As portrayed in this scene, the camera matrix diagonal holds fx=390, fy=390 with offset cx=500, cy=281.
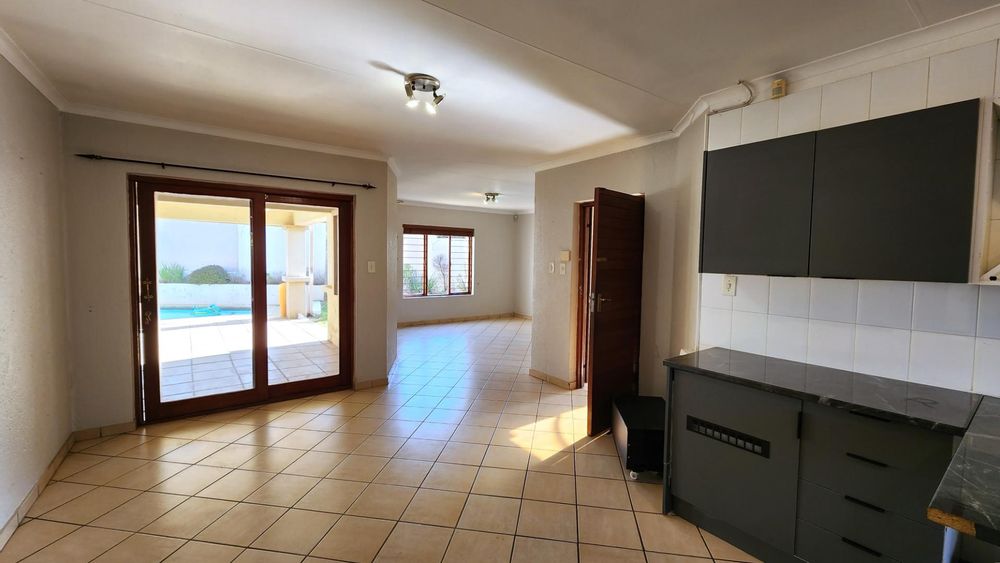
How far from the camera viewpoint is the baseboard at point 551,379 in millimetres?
4202

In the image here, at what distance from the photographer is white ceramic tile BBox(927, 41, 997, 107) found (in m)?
1.58

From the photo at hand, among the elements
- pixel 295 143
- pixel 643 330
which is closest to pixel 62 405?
pixel 295 143

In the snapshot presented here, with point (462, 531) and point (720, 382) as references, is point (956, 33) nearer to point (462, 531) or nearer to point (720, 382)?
point (720, 382)

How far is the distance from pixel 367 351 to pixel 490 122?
8.63ft

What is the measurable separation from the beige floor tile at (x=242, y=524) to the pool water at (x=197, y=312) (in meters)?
1.95

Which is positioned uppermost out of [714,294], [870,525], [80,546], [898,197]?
[898,197]

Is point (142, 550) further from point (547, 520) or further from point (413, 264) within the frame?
point (413, 264)

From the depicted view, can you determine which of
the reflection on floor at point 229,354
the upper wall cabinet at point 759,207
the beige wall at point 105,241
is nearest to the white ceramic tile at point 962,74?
the upper wall cabinet at point 759,207

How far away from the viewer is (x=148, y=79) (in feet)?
7.75

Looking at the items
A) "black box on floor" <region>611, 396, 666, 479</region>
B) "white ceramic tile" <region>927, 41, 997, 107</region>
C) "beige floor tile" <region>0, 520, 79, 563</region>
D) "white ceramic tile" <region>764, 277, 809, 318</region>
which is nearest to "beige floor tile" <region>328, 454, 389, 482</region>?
"beige floor tile" <region>0, 520, 79, 563</region>

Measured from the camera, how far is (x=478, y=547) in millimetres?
1870

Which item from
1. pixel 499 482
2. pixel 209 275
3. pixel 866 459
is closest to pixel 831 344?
pixel 866 459

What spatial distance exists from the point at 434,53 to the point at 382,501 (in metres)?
2.44

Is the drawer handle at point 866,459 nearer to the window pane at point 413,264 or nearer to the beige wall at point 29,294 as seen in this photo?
the beige wall at point 29,294
